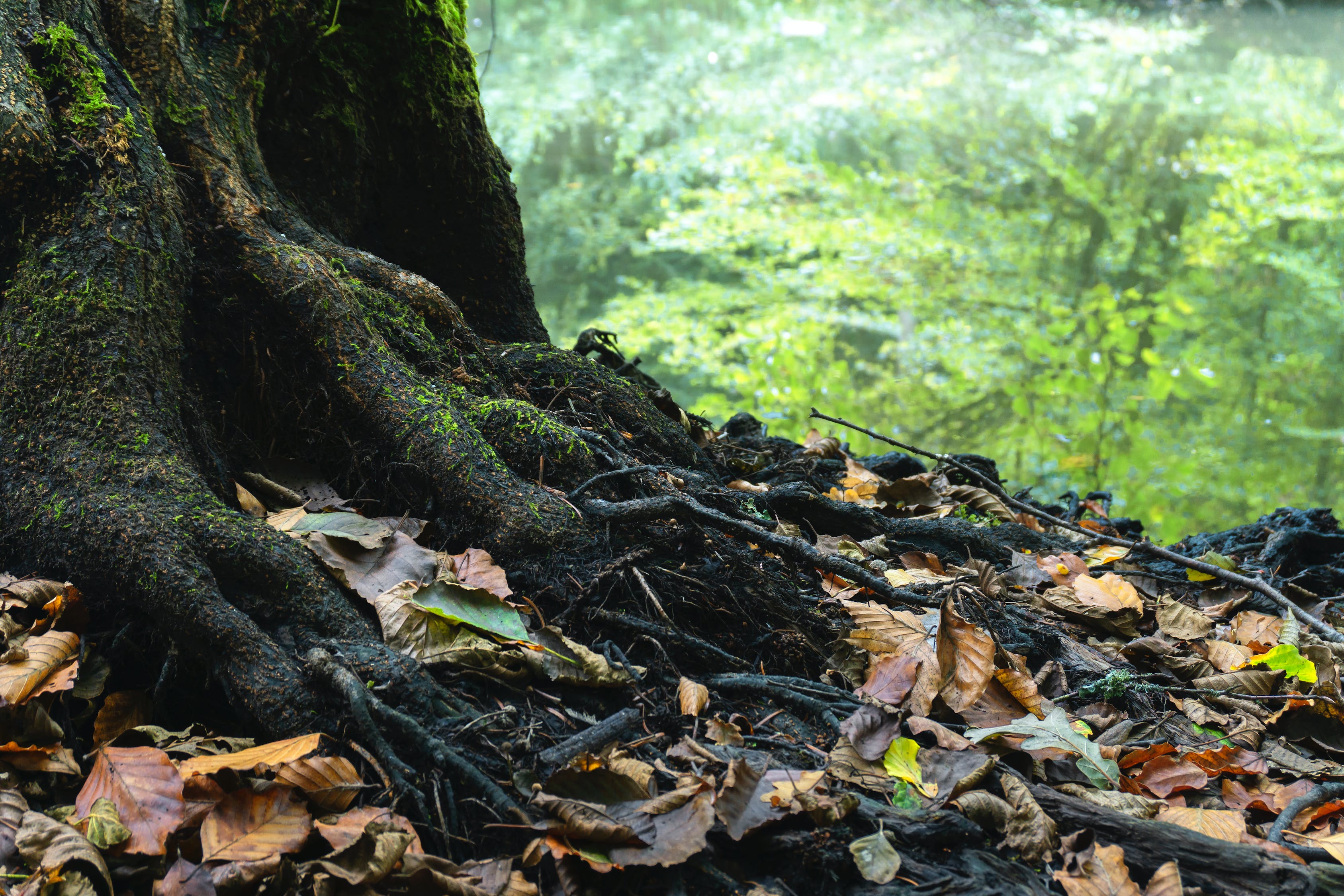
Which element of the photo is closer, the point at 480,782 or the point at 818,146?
the point at 480,782

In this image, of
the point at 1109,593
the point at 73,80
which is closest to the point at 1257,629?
the point at 1109,593

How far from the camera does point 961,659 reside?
1.86 m

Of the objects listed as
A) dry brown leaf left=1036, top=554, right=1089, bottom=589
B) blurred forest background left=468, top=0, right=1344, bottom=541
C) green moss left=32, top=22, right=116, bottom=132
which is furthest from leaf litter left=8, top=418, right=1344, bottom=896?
blurred forest background left=468, top=0, right=1344, bottom=541

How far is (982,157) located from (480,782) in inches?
604

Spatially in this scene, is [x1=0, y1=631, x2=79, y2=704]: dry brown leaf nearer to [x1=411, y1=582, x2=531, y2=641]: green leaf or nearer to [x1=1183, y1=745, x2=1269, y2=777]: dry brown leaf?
[x1=411, y1=582, x2=531, y2=641]: green leaf

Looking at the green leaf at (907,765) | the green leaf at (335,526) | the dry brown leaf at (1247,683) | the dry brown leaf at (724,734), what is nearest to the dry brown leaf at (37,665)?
the green leaf at (335,526)

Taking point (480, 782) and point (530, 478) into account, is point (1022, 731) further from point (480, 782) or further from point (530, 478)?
point (530, 478)

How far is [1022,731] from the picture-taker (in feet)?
5.55

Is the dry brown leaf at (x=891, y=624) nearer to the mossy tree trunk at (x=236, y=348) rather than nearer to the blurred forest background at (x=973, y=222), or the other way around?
the mossy tree trunk at (x=236, y=348)

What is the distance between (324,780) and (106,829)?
307 millimetres

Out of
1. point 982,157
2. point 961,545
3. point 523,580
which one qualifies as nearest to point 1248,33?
point 982,157

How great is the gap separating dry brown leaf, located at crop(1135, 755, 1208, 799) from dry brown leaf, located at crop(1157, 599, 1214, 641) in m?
0.79

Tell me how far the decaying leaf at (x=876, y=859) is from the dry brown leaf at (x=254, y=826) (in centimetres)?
86

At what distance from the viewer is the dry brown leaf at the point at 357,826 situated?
121 centimetres
